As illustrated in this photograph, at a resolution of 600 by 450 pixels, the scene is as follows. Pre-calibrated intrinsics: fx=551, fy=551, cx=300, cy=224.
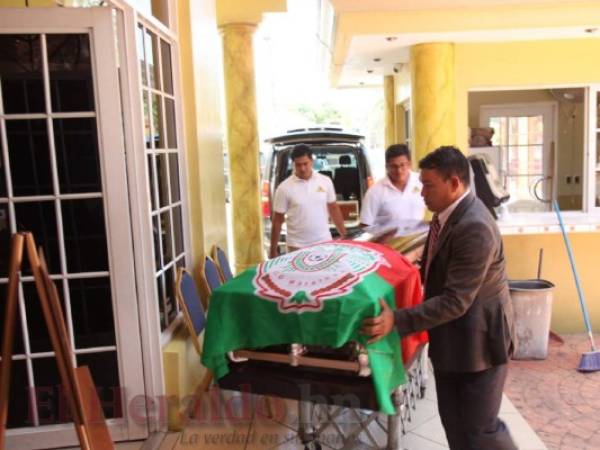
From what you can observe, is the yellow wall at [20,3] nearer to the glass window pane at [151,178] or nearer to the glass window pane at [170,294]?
the glass window pane at [151,178]

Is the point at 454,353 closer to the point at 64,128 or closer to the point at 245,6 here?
the point at 64,128

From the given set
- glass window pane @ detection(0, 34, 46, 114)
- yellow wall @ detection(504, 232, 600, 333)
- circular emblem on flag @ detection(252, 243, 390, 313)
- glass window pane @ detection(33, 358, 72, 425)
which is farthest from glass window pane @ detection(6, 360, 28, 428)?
yellow wall @ detection(504, 232, 600, 333)

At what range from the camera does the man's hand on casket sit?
6.91 ft

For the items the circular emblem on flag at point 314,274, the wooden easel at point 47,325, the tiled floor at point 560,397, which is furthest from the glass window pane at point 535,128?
the wooden easel at point 47,325

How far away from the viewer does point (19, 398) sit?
3.14 m

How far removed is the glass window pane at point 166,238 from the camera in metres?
3.52

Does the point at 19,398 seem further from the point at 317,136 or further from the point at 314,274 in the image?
the point at 317,136

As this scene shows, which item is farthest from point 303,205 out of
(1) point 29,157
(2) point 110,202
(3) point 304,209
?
(1) point 29,157

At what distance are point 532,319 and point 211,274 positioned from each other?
2874 mm

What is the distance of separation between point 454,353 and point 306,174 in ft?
8.79

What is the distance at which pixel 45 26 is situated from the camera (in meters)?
2.81

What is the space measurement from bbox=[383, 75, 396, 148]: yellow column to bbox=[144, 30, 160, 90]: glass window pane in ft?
17.7

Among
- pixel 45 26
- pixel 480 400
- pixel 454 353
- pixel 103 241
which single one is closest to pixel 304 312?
pixel 454 353

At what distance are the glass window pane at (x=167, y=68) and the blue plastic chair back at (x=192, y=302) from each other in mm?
1226
